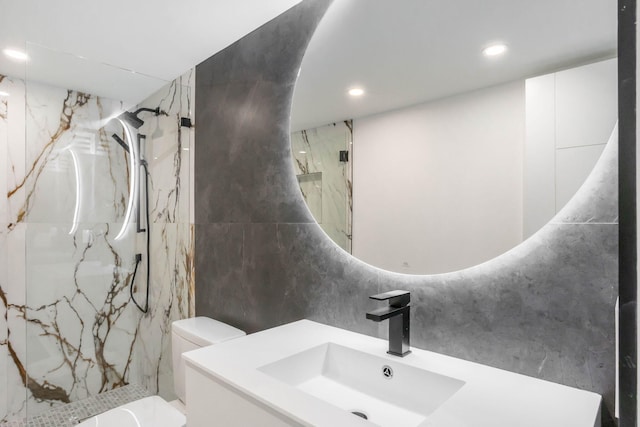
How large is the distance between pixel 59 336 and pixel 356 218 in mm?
1965

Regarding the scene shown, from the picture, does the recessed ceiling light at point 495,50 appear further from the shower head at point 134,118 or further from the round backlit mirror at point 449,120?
the shower head at point 134,118

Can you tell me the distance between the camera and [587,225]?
0.94 meters

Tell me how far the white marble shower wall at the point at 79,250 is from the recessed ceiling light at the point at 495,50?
1.90 m

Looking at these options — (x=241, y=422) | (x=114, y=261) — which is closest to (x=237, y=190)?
(x=114, y=261)

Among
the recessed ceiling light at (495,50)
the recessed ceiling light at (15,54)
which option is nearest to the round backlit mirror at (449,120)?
the recessed ceiling light at (495,50)

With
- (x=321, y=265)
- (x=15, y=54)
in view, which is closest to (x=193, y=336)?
(x=321, y=265)

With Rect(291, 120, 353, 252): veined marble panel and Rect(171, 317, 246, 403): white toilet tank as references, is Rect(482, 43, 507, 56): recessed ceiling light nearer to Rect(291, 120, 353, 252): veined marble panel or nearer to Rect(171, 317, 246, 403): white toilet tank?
Rect(291, 120, 353, 252): veined marble panel

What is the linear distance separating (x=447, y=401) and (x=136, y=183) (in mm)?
2193

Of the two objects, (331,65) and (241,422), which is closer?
(241,422)

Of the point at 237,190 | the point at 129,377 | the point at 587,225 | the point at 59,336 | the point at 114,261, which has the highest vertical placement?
the point at 237,190

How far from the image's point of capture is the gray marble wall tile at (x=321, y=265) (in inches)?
36.8

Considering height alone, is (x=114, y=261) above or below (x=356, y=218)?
below

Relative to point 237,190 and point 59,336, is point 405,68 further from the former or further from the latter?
point 59,336

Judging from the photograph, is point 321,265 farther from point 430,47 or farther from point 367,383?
point 430,47
